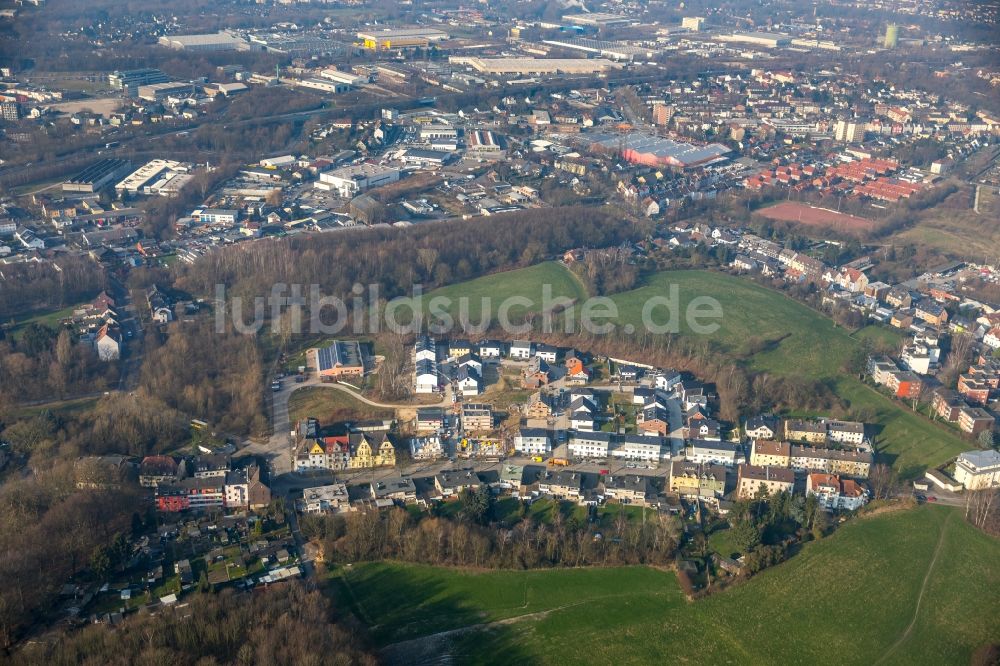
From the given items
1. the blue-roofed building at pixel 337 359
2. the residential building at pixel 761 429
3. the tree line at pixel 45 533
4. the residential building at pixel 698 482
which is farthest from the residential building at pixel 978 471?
the tree line at pixel 45 533

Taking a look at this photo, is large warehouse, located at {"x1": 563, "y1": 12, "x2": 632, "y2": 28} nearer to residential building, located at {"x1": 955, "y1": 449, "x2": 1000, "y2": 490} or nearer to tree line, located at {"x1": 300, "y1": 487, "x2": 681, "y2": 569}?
residential building, located at {"x1": 955, "y1": 449, "x2": 1000, "y2": 490}

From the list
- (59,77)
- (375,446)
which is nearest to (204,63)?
(59,77)

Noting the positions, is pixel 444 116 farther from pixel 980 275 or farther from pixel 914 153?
pixel 980 275

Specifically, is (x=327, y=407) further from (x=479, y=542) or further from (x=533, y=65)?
(x=533, y=65)

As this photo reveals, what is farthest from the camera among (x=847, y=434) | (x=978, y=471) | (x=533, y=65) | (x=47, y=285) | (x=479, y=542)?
(x=533, y=65)

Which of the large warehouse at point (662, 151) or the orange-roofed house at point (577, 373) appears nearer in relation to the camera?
the orange-roofed house at point (577, 373)

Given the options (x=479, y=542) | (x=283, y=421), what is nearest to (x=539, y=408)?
(x=479, y=542)

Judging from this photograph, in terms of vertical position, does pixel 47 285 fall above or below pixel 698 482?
above

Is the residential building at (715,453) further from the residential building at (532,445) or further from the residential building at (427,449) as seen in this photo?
the residential building at (427,449)
